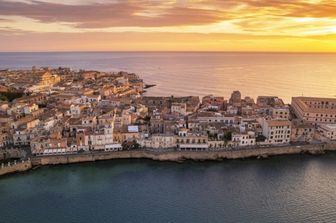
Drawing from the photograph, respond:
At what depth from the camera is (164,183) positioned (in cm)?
2950

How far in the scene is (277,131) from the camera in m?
36.4

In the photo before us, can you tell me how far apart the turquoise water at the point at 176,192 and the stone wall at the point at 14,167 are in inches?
33.6

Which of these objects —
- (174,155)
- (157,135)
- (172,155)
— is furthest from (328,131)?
(157,135)

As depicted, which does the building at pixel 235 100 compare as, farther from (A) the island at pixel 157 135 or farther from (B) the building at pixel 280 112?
(B) the building at pixel 280 112

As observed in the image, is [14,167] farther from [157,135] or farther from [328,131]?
[328,131]

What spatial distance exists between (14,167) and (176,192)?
57.9 ft

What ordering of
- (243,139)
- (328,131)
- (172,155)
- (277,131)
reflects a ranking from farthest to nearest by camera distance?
(328,131)
(277,131)
(243,139)
(172,155)

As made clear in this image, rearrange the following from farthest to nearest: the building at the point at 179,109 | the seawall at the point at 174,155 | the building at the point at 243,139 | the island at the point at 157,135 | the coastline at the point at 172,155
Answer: the building at the point at 179,109
the building at the point at 243,139
the island at the point at 157,135
the seawall at the point at 174,155
the coastline at the point at 172,155

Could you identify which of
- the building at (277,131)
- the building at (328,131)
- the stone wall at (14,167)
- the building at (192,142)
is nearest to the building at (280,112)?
the building at (328,131)

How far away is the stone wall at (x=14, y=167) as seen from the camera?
102 ft

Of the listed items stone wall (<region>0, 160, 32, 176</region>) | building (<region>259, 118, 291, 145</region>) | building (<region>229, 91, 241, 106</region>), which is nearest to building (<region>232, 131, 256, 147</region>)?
building (<region>259, 118, 291, 145</region>)

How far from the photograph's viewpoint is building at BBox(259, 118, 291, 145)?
36094 mm

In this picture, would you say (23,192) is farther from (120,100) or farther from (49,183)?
(120,100)

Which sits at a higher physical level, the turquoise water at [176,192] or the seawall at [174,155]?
the seawall at [174,155]
